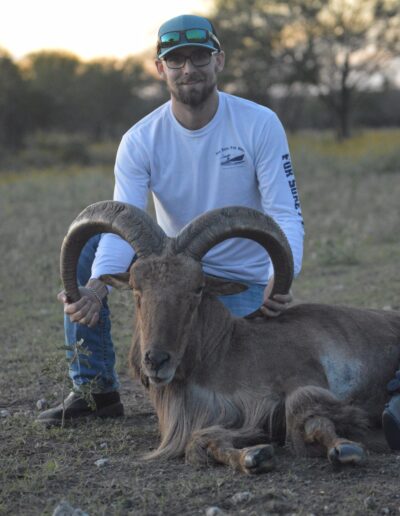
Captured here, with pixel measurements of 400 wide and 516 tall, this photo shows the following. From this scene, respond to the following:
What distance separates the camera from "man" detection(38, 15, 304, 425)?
6.38m

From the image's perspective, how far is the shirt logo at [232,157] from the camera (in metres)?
6.51

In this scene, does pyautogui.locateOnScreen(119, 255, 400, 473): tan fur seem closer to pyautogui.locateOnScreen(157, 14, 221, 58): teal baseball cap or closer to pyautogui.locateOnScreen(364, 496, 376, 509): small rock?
pyautogui.locateOnScreen(364, 496, 376, 509): small rock

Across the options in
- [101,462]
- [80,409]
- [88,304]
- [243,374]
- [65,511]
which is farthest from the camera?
[80,409]

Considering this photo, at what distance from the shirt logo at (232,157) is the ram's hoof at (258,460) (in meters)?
2.24

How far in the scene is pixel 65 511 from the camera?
4473 mm

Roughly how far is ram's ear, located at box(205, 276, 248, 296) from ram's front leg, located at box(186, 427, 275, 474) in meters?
0.84

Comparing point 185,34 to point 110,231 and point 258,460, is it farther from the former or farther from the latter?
point 258,460

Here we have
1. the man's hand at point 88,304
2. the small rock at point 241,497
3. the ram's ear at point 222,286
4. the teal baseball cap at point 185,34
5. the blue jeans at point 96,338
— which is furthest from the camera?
the blue jeans at point 96,338

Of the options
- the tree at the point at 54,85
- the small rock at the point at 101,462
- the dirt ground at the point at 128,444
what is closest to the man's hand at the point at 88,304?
the dirt ground at the point at 128,444

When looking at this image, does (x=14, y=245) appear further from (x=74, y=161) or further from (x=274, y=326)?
(x=74, y=161)

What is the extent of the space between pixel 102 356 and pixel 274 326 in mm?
1380

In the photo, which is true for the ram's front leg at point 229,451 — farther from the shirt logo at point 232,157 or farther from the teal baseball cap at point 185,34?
the teal baseball cap at point 185,34

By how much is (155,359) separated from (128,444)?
1.08m

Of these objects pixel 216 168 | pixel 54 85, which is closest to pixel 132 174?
pixel 216 168
